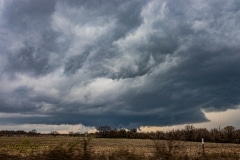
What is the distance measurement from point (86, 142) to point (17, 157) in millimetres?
8575

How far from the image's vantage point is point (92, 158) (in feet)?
129

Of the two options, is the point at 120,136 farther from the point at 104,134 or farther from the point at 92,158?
the point at 92,158

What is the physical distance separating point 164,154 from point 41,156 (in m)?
11.8

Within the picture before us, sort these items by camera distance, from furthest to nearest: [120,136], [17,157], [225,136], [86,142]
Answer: [120,136], [225,136], [17,157], [86,142]

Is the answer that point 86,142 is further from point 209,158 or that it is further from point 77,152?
point 209,158

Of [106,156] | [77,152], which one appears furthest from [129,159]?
[77,152]

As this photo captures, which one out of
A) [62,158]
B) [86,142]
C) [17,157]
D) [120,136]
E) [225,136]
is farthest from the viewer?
[120,136]

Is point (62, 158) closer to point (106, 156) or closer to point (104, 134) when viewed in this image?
point (106, 156)

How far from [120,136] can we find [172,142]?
9447 cm

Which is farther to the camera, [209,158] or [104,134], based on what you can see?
[104,134]

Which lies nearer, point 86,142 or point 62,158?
point 62,158

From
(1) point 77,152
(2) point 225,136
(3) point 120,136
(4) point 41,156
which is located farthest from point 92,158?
(3) point 120,136

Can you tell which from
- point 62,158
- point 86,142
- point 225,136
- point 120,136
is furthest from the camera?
point 120,136

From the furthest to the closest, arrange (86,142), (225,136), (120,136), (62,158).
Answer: (120,136), (225,136), (86,142), (62,158)
